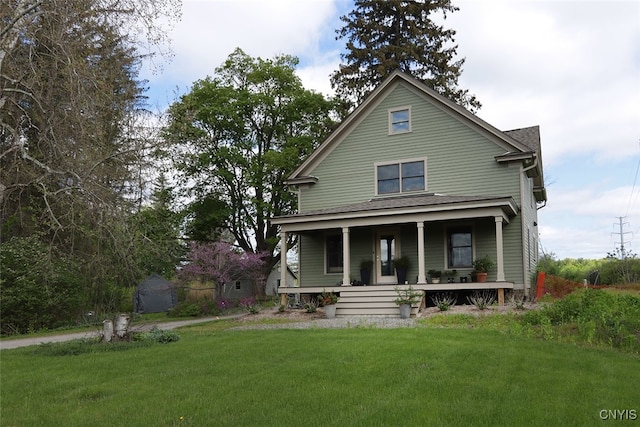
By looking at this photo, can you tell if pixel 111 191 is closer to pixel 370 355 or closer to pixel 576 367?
pixel 370 355

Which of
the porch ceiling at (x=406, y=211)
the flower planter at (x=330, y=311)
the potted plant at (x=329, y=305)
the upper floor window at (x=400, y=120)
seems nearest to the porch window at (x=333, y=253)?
the porch ceiling at (x=406, y=211)

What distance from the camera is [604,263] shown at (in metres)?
27.9

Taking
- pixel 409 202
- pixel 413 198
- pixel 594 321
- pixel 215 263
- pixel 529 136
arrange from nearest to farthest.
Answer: pixel 594 321 → pixel 409 202 → pixel 413 198 → pixel 529 136 → pixel 215 263

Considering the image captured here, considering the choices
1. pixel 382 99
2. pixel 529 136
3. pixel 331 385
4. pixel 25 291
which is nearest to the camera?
pixel 331 385

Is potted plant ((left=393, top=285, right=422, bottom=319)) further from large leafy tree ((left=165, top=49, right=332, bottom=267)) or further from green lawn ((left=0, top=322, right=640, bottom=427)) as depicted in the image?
large leafy tree ((left=165, top=49, right=332, bottom=267))

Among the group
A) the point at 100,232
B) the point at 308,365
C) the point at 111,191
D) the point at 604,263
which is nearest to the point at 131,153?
the point at 111,191

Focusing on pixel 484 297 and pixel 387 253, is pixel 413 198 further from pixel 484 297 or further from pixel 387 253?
pixel 484 297

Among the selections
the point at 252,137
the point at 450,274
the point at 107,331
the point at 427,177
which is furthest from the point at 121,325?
the point at 252,137

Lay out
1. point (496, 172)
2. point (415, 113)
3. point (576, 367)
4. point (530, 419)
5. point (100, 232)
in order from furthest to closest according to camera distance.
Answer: point (415, 113) → point (496, 172) → point (100, 232) → point (576, 367) → point (530, 419)

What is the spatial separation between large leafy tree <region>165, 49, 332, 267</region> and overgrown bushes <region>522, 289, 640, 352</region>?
18586 mm

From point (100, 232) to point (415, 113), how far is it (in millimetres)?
12715

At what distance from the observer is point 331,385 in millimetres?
5938

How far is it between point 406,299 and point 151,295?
16.1 meters

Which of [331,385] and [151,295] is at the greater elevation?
[151,295]
